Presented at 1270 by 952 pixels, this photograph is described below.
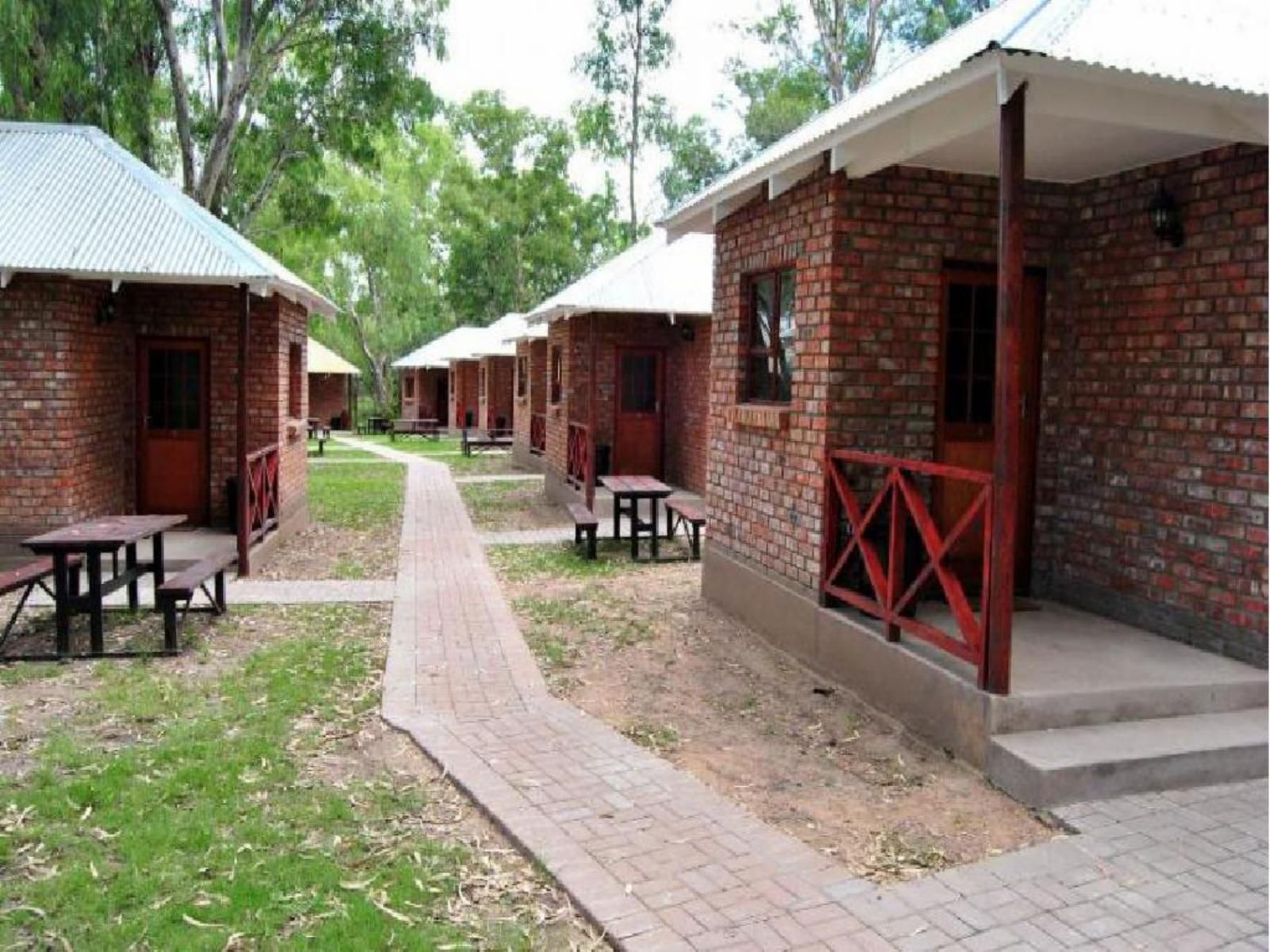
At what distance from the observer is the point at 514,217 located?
44844 mm

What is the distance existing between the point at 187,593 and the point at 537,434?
54.4ft

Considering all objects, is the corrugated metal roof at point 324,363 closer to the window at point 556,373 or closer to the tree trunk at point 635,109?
the tree trunk at point 635,109

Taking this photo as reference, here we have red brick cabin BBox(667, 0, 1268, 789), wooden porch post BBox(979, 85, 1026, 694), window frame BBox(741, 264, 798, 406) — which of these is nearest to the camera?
wooden porch post BBox(979, 85, 1026, 694)

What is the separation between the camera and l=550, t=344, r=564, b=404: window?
709 inches

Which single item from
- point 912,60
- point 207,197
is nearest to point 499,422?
point 207,197

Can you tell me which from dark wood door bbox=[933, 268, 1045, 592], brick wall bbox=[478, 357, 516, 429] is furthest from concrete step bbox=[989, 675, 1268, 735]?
brick wall bbox=[478, 357, 516, 429]

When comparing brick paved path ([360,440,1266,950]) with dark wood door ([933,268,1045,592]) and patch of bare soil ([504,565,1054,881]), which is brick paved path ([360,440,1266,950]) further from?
dark wood door ([933,268,1045,592])

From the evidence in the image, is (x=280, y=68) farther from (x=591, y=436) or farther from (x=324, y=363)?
(x=324, y=363)

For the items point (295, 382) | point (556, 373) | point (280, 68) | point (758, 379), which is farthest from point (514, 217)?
point (758, 379)

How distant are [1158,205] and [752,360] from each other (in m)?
3.21

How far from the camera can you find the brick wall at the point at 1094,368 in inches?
228

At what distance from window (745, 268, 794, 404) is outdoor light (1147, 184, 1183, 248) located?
7.84 ft

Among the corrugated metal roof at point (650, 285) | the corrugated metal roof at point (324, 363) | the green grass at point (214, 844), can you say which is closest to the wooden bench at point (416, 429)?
the corrugated metal roof at point (324, 363)

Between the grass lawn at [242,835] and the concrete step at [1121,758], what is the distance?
222cm
